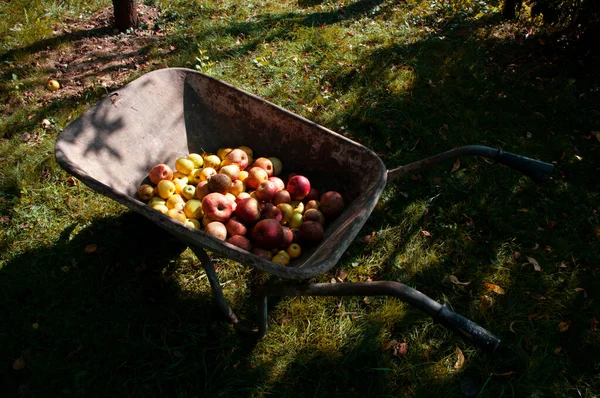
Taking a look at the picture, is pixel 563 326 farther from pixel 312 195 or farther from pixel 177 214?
pixel 177 214

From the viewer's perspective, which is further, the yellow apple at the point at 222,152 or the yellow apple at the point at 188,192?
the yellow apple at the point at 222,152

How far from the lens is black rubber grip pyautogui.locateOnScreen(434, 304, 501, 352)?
1516 millimetres

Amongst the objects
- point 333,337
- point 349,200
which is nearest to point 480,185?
point 349,200

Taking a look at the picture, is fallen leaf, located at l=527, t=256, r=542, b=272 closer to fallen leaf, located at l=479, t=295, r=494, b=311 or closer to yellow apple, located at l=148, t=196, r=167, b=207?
fallen leaf, located at l=479, t=295, r=494, b=311

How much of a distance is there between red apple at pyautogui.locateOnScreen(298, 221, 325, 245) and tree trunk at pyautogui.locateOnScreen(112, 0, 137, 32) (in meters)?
4.74

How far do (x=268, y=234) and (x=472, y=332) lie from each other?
1.39 metres

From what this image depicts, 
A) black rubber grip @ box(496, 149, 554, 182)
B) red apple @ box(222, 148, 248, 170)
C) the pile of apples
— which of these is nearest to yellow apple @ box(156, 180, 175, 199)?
the pile of apples

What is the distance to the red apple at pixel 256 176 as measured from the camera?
115 inches

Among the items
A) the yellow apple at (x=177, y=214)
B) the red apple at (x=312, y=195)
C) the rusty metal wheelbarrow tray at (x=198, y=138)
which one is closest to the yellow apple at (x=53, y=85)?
the rusty metal wheelbarrow tray at (x=198, y=138)

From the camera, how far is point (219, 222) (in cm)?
269

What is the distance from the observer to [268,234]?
2555 millimetres

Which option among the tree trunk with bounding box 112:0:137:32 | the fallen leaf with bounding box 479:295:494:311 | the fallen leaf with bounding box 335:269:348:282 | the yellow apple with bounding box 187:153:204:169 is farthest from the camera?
the tree trunk with bounding box 112:0:137:32

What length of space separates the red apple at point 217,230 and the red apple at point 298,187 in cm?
60

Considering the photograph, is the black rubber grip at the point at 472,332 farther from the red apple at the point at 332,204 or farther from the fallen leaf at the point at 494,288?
the fallen leaf at the point at 494,288
